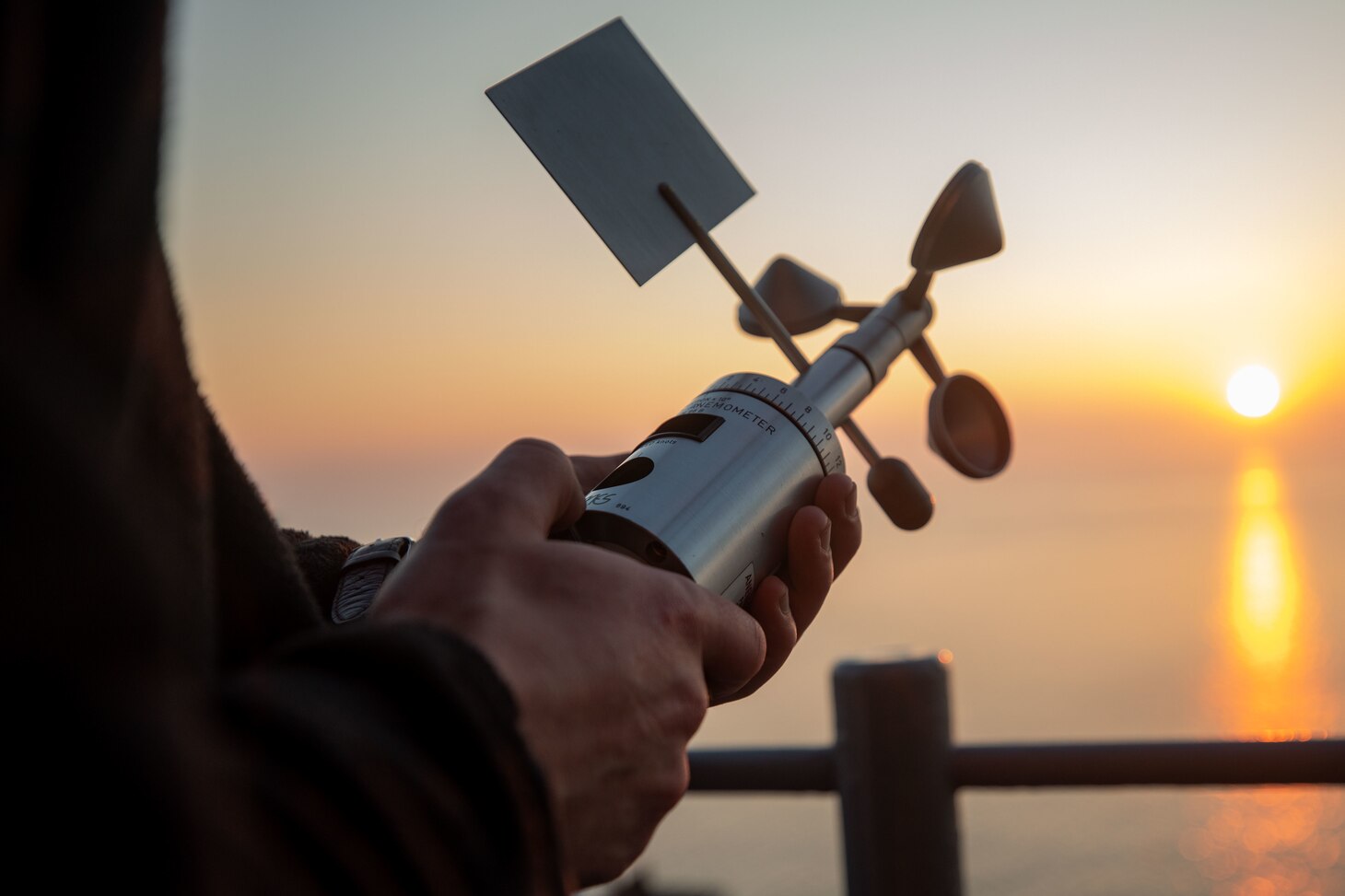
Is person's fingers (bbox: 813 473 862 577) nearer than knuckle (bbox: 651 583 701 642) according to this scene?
No

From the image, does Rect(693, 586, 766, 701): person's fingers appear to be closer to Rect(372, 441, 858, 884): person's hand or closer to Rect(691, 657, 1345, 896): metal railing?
Rect(372, 441, 858, 884): person's hand

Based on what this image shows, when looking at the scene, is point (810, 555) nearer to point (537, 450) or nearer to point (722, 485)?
point (722, 485)

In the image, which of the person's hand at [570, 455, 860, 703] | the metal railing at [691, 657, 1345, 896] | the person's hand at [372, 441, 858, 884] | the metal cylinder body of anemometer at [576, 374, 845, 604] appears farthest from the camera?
the metal railing at [691, 657, 1345, 896]

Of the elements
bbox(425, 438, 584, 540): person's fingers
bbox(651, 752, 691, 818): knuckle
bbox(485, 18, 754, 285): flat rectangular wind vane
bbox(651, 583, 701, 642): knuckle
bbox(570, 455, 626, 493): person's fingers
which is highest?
bbox(485, 18, 754, 285): flat rectangular wind vane

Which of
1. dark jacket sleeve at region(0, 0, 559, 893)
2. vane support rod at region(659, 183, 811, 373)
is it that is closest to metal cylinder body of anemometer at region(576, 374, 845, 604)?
vane support rod at region(659, 183, 811, 373)

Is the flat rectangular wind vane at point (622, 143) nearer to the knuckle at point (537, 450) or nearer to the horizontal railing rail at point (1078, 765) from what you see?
the knuckle at point (537, 450)

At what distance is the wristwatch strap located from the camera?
0.79 metres

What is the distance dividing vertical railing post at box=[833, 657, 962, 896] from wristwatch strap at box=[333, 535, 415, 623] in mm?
771

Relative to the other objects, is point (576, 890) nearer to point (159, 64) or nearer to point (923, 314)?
point (159, 64)

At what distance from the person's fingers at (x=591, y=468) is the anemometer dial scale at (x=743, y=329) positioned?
82 millimetres

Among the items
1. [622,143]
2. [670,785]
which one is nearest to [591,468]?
[622,143]

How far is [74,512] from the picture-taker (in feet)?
0.91

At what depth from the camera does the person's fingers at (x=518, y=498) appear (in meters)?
0.55

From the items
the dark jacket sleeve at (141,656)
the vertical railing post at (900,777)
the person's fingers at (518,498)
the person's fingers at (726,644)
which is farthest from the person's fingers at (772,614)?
the vertical railing post at (900,777)
